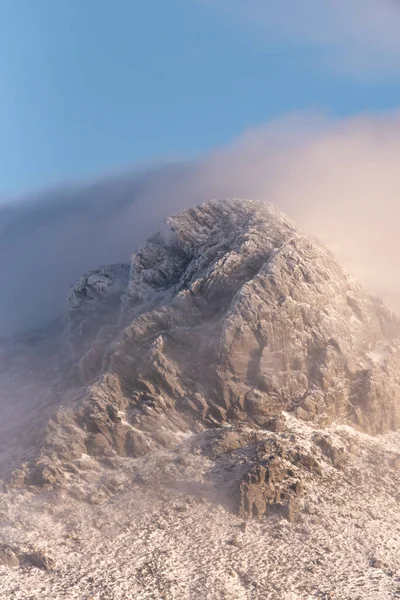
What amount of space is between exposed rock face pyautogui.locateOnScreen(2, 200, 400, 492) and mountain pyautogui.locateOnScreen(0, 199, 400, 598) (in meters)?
0.15

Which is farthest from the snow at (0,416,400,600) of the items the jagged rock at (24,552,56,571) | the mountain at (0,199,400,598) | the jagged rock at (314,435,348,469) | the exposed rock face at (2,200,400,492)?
the exposed rock face at (2,200,400,492)

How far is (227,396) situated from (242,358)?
4498 millimetres

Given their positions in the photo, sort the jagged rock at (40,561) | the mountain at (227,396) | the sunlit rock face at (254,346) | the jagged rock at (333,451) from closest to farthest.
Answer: the jagged rock at (40,561), the mountain at (227,396), the jagged rock at (333,451), the sunlit rock face at (254,346)

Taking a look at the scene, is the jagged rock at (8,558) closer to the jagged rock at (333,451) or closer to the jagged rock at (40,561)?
the jagged rock at (40,561)

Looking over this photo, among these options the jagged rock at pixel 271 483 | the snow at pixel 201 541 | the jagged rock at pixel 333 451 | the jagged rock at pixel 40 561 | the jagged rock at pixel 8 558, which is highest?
the jagged rock at pixel 333 451

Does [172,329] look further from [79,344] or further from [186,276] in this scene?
[79,344]

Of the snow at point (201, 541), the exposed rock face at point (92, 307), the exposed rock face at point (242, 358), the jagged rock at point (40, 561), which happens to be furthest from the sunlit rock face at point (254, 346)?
the jagged rock at point (40, 561)

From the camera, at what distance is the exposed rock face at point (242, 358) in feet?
236

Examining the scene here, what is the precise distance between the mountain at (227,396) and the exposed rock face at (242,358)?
0.51 ft

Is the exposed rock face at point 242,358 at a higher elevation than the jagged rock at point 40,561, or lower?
higher

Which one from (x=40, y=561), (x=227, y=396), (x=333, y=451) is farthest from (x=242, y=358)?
(x=40, y=561)

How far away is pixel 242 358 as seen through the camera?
247 ft

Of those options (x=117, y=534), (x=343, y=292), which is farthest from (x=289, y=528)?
(x=343, y=292)

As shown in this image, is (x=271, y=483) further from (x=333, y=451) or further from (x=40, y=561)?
(x=40, y=561)
